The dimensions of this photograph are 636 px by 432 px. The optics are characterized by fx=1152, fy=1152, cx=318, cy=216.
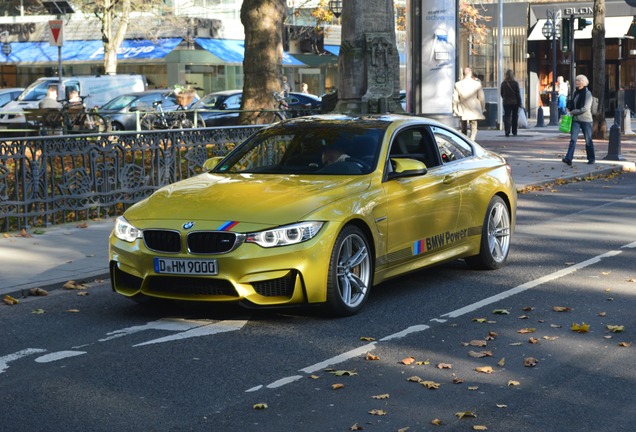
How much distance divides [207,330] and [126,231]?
107cm

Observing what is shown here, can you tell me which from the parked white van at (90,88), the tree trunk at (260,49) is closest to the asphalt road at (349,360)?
the tree trunk at (260,49)

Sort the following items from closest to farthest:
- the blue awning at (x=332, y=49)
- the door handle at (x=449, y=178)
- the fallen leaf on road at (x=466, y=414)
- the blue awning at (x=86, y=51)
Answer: the fallen leaf on road at (x=466, y=414), the door handle at (x=449, y=178), the blue awning at (x=86, y=51), the blue awning at (x=332, y=49)

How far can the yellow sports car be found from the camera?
8.16 meters

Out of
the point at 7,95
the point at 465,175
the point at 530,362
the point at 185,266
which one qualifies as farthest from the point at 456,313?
the point at 7,95

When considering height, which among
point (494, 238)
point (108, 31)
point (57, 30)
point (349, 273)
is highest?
point (108, 31)

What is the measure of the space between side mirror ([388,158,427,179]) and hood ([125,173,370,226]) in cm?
32

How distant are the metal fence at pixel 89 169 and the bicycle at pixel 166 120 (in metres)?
7.86

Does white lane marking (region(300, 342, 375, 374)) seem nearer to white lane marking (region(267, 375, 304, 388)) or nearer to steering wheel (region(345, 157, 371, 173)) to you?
white lane marking (region(267, 375, 304, 388))

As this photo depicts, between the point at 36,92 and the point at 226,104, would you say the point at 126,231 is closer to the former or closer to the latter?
the point at 226,104

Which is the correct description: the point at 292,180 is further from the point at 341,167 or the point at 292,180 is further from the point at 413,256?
the point at 413,256

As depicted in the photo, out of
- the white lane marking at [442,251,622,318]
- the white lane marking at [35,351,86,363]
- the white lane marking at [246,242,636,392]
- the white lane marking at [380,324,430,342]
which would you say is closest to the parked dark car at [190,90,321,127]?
the white lane marking at [246,242,636,392]

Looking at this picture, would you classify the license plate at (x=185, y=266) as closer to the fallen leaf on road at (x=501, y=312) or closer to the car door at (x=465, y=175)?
the fallen leaf on road at (x=501, y=312)

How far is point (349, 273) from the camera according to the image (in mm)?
8586

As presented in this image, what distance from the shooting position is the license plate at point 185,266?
816 centimetres
